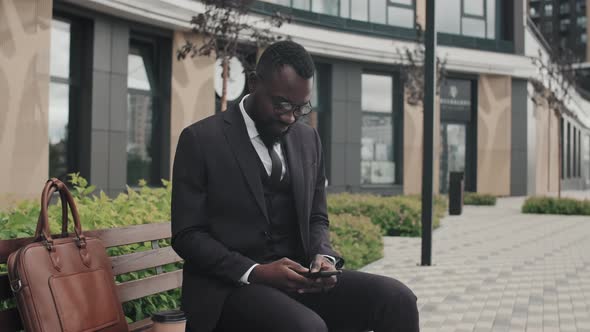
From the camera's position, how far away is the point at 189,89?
64.9ft

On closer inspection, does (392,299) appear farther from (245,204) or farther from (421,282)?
(421,282)

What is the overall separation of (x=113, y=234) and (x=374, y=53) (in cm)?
2217

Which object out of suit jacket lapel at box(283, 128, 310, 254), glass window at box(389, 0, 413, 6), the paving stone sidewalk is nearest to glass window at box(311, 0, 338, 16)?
glass window at box(389, 0, 413, 6)

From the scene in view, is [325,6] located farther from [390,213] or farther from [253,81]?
[253,81]

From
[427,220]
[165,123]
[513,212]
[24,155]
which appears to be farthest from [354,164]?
[427,220]

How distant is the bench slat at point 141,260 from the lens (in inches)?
138

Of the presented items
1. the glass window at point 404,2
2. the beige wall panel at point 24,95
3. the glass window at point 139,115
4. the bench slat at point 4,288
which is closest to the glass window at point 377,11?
the glass window at point 404,2

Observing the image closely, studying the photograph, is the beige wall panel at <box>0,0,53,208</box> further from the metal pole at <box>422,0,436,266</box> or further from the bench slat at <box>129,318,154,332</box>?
the bench slat at <box>129,318,154,332</box>

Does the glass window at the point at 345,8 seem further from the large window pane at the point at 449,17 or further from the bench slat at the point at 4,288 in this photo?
the bench slat at the point at 4,288

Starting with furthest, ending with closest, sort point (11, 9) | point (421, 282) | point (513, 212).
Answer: point (513, 212) → point (11, 9) → point (421, 282)

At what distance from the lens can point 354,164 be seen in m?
24.9

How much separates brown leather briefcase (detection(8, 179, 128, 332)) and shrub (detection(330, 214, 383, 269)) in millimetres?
5842

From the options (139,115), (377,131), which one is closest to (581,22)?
(377,131)

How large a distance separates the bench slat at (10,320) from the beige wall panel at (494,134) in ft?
93.3
